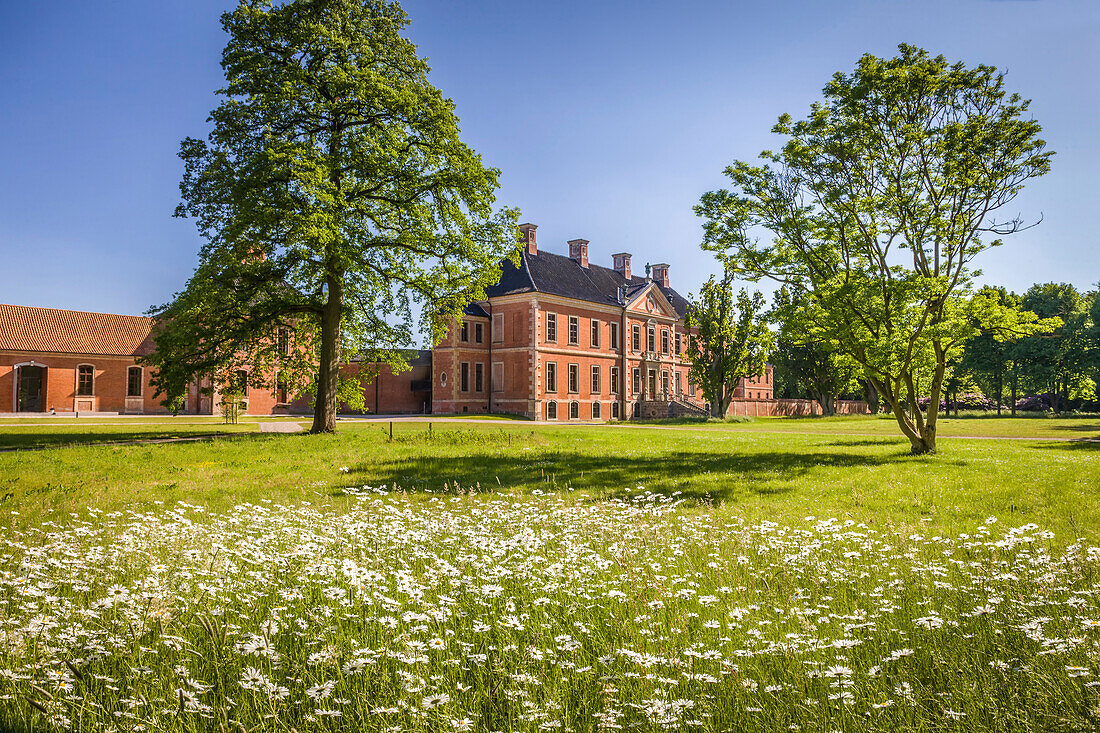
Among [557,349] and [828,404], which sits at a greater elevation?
[557,349]

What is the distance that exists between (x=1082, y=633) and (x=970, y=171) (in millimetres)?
17629

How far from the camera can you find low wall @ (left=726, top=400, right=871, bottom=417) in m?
57.9

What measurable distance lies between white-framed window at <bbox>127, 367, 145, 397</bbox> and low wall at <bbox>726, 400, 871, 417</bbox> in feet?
147

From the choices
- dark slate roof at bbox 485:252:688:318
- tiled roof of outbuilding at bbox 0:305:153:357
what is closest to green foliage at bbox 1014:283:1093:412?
dark slate roof at bbox 485:252:688:318

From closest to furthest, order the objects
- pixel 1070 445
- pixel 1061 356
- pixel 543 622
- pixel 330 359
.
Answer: pixel 543 622 → pixel 1070 445 → pixel 330 359 → pixel 1061 356

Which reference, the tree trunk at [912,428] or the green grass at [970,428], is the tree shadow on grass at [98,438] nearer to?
the tree trunk at [912,428]

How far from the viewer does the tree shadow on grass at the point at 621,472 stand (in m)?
12.8

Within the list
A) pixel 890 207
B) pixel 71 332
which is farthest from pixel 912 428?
pixel 71 332

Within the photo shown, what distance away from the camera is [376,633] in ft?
15.4

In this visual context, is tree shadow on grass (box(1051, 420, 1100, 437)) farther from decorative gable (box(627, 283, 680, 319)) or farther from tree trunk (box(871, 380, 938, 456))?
decorative gable (box(627, 283, 680, 319))

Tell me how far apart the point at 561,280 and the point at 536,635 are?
4799 centimetres

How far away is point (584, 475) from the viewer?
14.3 meters

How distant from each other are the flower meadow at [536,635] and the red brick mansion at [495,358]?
39.9 metres

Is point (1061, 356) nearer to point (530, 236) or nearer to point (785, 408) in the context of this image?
point (785, 408)
